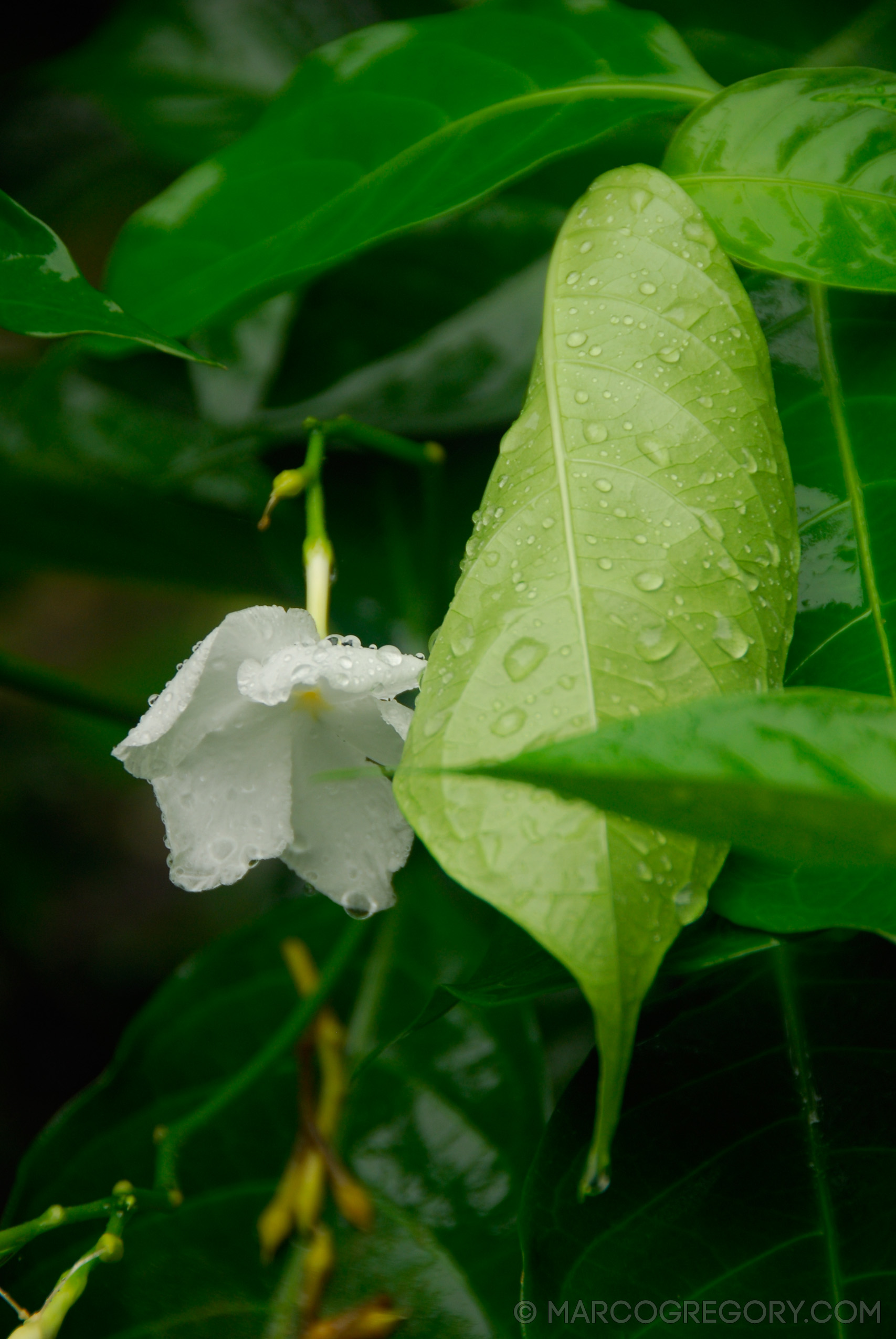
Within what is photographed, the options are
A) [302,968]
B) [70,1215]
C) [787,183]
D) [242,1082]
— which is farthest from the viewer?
[302,968]

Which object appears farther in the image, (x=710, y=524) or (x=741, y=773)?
(x=710, y=524)

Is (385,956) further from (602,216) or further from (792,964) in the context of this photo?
(602,216)

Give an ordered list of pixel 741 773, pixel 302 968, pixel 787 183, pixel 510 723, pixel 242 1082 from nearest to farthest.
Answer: pixel 741 773 < pixel 510 723 < pixel 787 183 < pixel 242 1082 < pixel 302 968

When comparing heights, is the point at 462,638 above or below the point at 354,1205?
above

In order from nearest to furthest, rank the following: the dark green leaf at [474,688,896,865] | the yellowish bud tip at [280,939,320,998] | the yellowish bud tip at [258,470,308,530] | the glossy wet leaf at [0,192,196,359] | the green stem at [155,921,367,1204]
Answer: the dark green leaf at [474,688,896,865] → the glossy wet leaf at [0,192,196,359] → the yellowish bud tip at [258,470,308,530] → the green stem at [155,921,367,1204] → the yellowish bud tip at [280,939,320,998]

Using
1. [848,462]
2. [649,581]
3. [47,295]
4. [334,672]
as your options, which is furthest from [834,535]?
[47,295]

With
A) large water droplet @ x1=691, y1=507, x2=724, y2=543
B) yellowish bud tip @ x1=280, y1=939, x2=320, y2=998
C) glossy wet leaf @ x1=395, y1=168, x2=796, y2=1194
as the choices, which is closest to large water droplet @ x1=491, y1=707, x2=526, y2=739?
glossy wet leaf @ x1=395, y1=168, x2=796, y2=1194

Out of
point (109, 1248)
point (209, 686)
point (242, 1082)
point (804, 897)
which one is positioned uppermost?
point (209, 686)

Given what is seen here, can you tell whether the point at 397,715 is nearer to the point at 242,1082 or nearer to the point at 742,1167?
the point at 742,1167

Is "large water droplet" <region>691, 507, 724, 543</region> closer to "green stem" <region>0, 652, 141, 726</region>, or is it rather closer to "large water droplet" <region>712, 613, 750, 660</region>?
"large water droplet" <region>712, 613, 750, 660</region>
